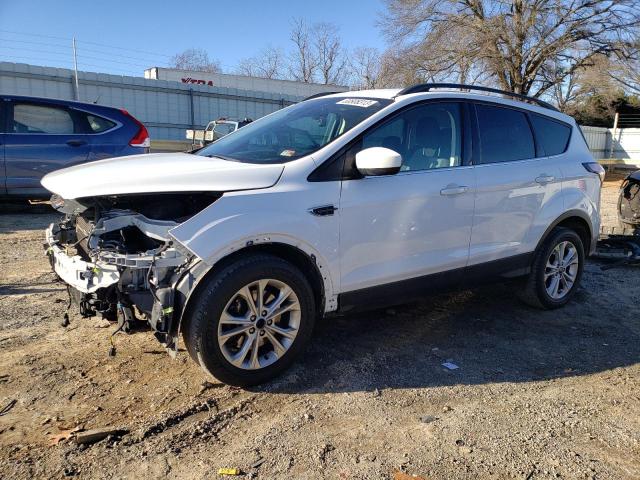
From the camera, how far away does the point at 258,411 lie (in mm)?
3184

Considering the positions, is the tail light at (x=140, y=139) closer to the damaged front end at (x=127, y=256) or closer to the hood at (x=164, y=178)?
the damaged front end at (x=127, y=256)

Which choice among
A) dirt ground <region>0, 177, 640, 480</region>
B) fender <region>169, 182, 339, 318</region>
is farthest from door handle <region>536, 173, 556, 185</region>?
fender <region>169, 182, 339, 318</region>

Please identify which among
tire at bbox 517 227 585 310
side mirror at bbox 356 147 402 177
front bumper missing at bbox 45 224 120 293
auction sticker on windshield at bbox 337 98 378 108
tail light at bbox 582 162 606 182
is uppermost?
auction sticker on windshield at bbox 337 98 378 108

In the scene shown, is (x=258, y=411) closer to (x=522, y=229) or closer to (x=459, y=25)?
(x=522, y=229)

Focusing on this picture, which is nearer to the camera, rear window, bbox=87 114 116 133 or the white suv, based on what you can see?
the white suv

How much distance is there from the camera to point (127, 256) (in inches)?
121

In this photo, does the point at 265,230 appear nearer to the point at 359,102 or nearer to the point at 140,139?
the point at 359,102

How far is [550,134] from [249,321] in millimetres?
3469

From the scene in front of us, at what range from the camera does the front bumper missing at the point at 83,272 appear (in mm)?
3072

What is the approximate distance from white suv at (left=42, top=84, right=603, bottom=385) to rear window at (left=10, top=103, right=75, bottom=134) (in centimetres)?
523

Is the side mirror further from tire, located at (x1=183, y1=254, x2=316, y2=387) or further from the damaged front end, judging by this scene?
the damaged front end

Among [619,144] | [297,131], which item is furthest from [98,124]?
[619,144]

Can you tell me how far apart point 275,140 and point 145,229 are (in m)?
1.23

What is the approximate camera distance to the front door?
12.0 feet
